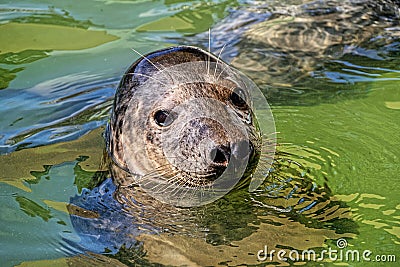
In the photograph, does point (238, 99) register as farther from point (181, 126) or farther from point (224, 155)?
point (224, 155)

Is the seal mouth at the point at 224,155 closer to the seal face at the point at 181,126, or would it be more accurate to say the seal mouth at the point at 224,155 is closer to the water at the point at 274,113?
the seal face at the point at 181,126

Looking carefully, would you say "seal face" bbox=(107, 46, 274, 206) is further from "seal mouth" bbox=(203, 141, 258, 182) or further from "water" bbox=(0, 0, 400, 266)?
"water" bbox=(0, 0, 400, 266)

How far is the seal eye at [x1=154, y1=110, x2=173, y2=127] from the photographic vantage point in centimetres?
445

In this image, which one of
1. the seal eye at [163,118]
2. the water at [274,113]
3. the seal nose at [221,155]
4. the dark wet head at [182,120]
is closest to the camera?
the seal nose at [221,155]

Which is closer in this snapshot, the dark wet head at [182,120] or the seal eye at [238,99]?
the dark wet head at [182,120]

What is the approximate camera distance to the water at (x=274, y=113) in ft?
13.8

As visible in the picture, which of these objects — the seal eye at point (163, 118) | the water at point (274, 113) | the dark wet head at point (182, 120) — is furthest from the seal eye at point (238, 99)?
the water at point (274, 113)

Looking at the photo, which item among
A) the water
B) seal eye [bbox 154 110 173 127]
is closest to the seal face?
seal eye [bbox 154 110 173 127]

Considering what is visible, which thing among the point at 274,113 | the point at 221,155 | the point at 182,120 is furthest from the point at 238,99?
the point at 274,113

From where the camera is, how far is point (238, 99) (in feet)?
14.8

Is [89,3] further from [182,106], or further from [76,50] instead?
[182,106]

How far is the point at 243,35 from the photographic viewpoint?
6867 millimetres

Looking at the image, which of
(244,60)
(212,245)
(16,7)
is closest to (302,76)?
(244,60)

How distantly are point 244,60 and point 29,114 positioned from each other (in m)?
1.89
